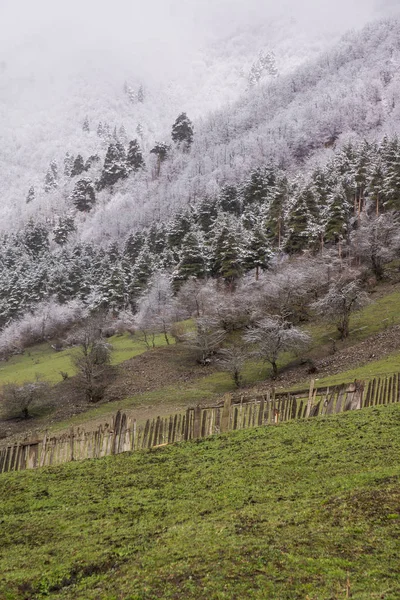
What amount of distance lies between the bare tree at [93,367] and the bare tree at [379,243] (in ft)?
112

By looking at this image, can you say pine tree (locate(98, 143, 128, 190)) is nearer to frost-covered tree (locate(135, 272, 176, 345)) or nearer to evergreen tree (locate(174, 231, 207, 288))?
frost-covered tree (locate(135, 272, 176, 345))

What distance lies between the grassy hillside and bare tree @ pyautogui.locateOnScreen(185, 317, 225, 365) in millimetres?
31009

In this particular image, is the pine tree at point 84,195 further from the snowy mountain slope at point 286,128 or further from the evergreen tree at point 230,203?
the evergreen tree at point 230,203

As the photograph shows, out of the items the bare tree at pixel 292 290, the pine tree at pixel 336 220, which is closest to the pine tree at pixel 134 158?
the pine tree at pixel 336 220

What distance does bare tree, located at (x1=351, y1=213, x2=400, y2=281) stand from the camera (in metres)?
54.7

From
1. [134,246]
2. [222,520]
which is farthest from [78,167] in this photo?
[222,520]

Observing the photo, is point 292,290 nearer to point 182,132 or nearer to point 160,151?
point 160,151

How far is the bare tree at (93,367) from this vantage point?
42.6 meters

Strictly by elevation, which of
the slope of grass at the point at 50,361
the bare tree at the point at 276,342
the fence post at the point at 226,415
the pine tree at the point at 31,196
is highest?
the pine tree at the point at 31,196

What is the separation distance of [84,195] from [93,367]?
133 meters

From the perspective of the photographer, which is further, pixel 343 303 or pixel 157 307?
pixel 157 307

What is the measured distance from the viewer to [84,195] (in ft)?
541

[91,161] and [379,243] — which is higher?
[91,161]

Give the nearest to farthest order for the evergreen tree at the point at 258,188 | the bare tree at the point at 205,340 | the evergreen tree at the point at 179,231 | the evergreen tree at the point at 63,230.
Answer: the bare tree at the point at 205,340 < the evergreen tree at the point at 179,231 < the evergreen tree at the point at 258,188 < the evergreen tree at the point at 63,230
